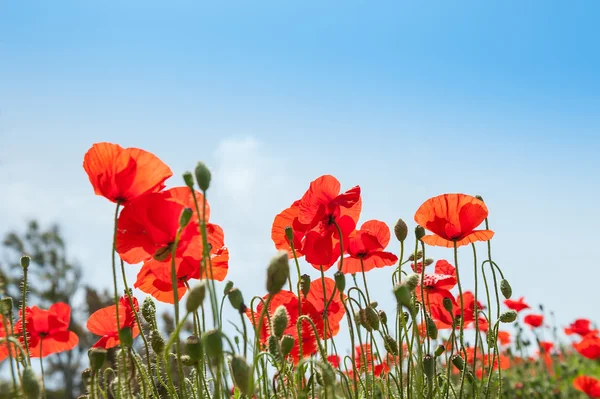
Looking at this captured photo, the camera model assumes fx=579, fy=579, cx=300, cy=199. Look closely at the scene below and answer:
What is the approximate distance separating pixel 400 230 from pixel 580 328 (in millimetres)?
3761

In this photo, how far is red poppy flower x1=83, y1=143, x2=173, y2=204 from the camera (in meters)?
1.59

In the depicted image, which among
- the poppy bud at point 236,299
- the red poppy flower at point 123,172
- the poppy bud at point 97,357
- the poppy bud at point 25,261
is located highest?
the red poppy flower at point 123,172

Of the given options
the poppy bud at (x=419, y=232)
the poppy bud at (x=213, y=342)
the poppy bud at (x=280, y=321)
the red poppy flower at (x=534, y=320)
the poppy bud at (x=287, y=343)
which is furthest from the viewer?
the red poppy flower at (x=534, y=320)

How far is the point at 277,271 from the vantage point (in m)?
1.24

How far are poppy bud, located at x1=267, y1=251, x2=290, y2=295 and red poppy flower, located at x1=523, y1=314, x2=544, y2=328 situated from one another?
472 cm

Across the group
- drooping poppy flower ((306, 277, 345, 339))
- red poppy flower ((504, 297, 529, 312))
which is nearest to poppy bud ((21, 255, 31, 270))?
drooping poppy flower ((306, 277, 345, 339))

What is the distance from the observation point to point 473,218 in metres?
1.96

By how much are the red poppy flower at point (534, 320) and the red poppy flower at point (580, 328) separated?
26cm

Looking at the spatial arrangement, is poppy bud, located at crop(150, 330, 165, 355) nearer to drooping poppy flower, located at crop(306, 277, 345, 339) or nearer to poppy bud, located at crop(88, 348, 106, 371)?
poppy bud, located at crop(88, 348, 106, 371)

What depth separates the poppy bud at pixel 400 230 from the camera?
2023 millimetres

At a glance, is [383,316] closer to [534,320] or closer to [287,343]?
[287,343]

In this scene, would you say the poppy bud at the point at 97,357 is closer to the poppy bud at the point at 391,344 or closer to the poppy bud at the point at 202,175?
the poppy bud at the point at 202,175

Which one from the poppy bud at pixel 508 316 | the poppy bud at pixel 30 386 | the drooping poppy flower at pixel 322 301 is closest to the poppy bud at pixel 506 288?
the poppy bud at pixel 508 316

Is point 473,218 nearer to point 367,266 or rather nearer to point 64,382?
point 367,266
